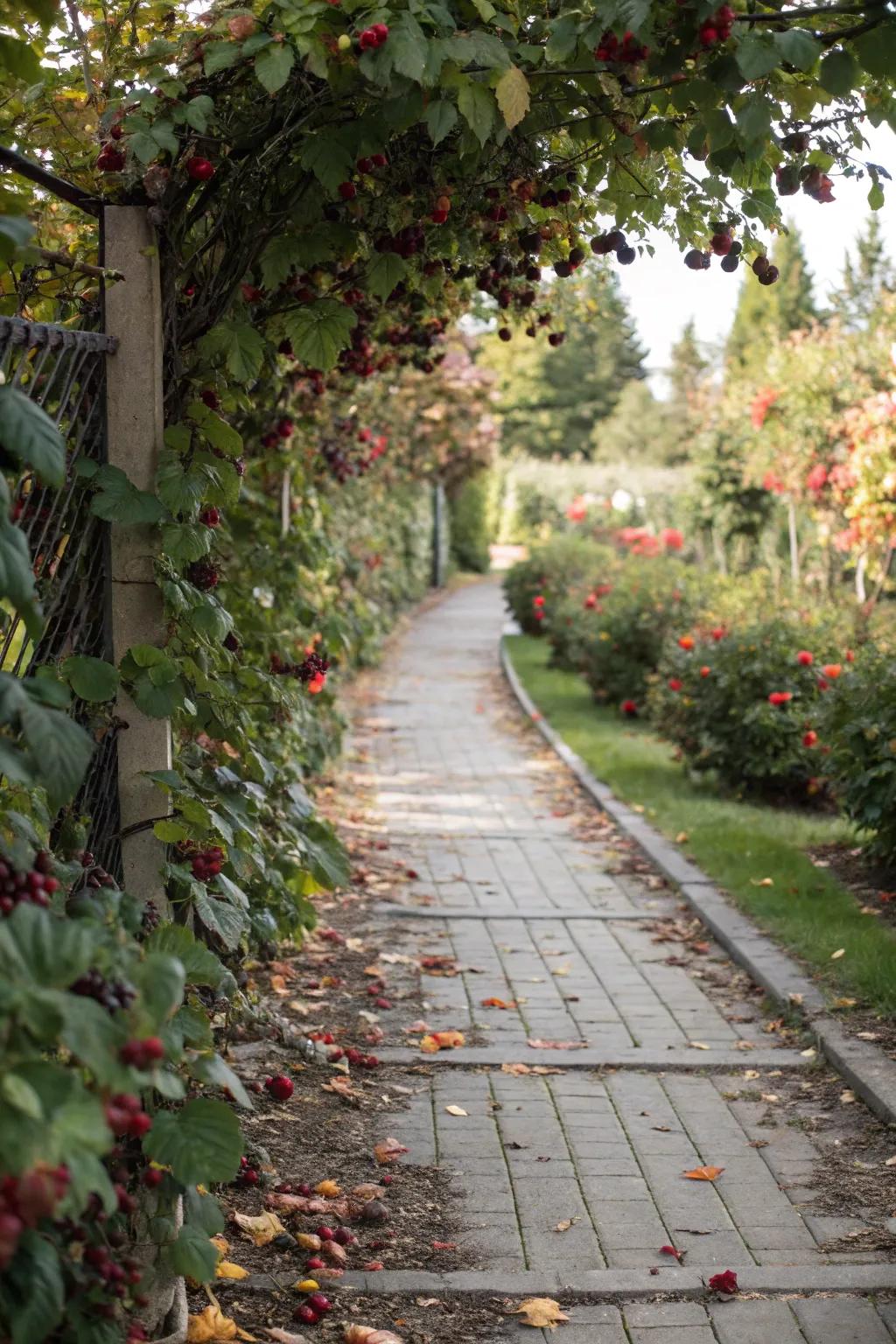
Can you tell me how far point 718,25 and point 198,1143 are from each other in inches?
101

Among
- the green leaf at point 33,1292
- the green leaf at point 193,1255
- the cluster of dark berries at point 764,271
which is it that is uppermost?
the cluster of dark berries at point 764,271

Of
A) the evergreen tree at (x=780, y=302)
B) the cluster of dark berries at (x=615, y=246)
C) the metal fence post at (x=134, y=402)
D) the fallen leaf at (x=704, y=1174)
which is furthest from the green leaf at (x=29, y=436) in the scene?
the evergreen tree at (x=780, y=302)

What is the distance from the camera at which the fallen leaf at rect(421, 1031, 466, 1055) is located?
5.24 m

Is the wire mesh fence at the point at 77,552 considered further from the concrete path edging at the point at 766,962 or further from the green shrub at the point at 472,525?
the green shrub at the point at 472,525

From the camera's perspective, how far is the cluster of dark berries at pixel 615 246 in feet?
14.3

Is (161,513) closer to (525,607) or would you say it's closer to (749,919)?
(749,919)

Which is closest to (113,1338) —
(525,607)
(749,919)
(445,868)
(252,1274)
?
(252,1274)

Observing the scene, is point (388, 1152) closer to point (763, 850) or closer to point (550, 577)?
point (763, 850)

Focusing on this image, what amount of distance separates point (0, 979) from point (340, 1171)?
2651 millimetres

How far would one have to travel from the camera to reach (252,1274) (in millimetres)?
3486

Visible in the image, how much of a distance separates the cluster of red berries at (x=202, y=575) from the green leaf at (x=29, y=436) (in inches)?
60.9

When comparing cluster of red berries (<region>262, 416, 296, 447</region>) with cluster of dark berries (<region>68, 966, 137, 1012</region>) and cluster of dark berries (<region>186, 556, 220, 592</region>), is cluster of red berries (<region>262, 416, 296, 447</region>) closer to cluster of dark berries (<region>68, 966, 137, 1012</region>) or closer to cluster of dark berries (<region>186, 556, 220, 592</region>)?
cluster of dark berries (<region>186, 556, 220, 592</region>)

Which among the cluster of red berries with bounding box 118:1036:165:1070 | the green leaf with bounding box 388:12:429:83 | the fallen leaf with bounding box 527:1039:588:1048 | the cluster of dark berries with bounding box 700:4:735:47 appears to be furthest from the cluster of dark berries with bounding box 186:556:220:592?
the fallen leaf with bounding box 527:1039:588:1048

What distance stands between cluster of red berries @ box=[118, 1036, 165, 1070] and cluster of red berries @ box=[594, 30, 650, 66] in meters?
2.47
